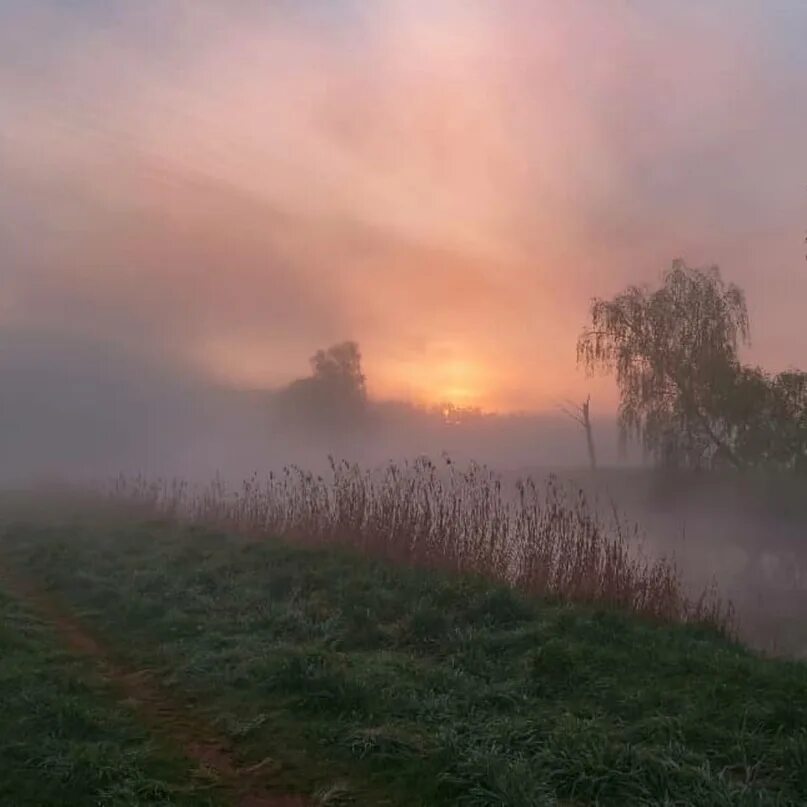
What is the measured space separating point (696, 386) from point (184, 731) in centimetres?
2040

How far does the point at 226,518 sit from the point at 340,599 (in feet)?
25.7

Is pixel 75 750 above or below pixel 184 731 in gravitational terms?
above

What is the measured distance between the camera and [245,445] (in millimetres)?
66375

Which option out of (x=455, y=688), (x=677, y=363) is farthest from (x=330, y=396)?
(x=455, y=688)

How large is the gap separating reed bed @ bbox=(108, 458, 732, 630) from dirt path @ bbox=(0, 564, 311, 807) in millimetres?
4924

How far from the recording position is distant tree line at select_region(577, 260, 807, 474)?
21.5m

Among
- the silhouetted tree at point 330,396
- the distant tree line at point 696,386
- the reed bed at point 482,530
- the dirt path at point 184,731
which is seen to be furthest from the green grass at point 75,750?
the silhouetted tree at point 330,396

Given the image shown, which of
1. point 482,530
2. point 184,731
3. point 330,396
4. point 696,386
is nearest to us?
point 184,731

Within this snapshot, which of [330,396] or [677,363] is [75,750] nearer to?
[677,363]

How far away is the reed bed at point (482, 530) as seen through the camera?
9914 millimetres

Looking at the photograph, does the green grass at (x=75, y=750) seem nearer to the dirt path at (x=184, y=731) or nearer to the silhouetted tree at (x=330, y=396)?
the dirt path at (x=184, y=731)

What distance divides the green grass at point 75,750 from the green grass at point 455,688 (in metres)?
0.67

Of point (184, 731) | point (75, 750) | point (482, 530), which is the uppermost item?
point (482, 530)

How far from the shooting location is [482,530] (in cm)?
1150
